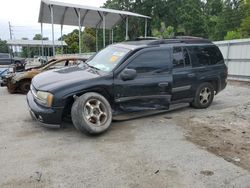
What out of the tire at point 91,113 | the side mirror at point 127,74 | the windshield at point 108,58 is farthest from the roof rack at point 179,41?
the tire at point 91,113

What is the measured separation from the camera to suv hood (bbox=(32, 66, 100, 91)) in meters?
5.08

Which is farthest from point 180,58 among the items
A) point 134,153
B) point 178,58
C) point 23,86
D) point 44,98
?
point 23,86

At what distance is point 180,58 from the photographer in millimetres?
6555

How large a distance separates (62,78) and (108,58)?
1256 millimetres

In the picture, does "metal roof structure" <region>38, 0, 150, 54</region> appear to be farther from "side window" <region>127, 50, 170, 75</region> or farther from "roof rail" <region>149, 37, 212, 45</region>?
"side window" <region>127, 50, 170, 75</region>

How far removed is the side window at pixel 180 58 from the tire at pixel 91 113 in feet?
6.92

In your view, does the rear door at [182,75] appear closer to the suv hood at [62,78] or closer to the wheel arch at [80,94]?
the wheel arch at [80,94]

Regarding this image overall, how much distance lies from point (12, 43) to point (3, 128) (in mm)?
47164

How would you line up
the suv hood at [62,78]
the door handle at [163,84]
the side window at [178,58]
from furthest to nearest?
the side window at [178,58] < the door handle at [163,84] < the suv hood at [62,78]

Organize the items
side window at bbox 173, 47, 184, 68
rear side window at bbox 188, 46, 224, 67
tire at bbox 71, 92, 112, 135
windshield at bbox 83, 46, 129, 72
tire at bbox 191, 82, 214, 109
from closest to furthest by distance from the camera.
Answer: tire at bbox 71, 92, 112, 135, windshield at bbox 83, 46, 129, 72, side window at bbox 173, 47, 184, 68, rear side window at bbox 188, 46, 224, 67, tire at bbox 191, 82, 214, 109

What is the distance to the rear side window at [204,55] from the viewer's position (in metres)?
6.85

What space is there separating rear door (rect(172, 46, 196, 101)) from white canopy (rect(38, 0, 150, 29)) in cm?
1342

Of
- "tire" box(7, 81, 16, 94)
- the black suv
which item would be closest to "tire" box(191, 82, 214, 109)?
the black suv

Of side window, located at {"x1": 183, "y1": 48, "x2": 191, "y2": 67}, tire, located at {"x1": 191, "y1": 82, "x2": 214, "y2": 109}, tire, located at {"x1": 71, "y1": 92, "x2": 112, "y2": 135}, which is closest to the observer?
tire, located at {"x1": 71, "y1": 92, "x2": 112, "y2": 135}
